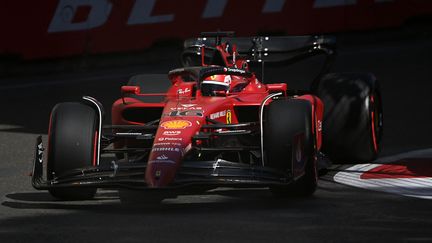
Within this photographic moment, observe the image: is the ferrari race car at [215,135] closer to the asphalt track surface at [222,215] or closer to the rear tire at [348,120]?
the rear tire at [348,120]

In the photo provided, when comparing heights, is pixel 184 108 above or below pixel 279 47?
below

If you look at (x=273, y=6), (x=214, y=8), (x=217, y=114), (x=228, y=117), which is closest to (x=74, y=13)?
(x=214, y=8)

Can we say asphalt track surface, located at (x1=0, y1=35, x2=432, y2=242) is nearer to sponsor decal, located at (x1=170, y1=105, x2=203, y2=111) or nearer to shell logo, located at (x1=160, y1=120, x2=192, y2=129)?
shell logo, located at (x1=160, y1=120, x2=192, y2=129)

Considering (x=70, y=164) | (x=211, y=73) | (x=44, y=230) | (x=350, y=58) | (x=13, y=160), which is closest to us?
(x=44, y=230)

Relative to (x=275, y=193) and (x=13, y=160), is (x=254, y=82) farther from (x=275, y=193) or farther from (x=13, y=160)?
(x=13, y=160)

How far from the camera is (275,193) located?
9.92 m

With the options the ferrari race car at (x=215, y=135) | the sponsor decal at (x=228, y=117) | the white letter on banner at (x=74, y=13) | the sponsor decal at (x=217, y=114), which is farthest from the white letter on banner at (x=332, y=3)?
the sponsor decal at (x=217, y=114)

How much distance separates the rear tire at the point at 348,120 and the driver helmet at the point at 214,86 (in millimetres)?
1196

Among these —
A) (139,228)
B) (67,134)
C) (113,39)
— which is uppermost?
(113,39)

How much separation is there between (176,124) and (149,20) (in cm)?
1247

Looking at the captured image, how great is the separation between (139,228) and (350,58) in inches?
521

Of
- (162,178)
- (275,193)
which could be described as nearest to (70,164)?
(162,178)

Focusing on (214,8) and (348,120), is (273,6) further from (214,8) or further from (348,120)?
(348,120)

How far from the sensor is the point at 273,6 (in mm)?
22453
